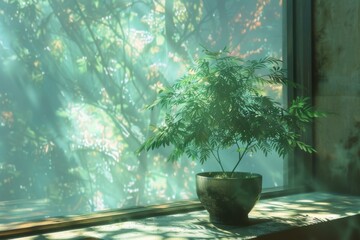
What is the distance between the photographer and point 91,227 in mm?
2244

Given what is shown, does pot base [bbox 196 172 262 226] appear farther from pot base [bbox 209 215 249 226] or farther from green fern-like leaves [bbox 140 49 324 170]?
green fern-like leaves [bbox 140 49 324 170]

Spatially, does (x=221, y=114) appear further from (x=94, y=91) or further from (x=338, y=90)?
(x=338, y=90)

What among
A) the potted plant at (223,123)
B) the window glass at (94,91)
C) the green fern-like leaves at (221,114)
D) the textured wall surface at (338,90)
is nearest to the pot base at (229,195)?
the potted plant at (223,123)

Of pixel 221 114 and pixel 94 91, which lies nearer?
pixel 221 114

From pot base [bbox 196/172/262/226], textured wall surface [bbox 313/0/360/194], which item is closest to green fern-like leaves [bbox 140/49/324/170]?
pot base [bbox 196/172/262/226]

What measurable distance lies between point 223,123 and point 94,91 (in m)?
0.68

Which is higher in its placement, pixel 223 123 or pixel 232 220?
pixel 223 123

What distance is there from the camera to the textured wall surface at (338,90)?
3014mm

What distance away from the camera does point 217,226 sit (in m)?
2.21

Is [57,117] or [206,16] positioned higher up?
[206,16]

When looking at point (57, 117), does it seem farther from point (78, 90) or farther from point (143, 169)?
point (143, 169)

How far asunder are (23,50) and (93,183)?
0.69 meters

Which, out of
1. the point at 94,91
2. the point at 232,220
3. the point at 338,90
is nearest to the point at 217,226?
the point at 232,220

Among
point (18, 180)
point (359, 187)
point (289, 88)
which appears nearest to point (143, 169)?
point (18, 180)
